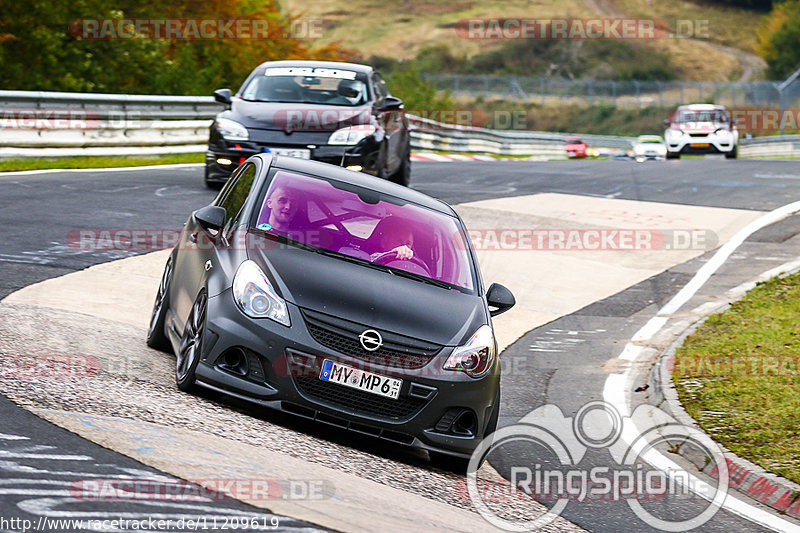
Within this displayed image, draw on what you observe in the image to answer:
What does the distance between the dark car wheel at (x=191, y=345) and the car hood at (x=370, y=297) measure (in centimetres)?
46

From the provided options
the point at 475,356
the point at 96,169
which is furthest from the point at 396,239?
the point at 96,169

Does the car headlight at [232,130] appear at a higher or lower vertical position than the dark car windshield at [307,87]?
lower

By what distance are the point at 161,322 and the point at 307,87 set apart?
860cm

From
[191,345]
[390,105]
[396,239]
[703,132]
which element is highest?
[390,105]

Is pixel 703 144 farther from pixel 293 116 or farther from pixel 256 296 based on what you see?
pixel 256 296

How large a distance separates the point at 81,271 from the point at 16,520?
645 cm

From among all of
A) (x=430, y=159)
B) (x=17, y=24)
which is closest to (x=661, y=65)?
(x=430, y=159)

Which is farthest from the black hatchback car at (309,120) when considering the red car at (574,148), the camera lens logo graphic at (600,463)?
the red car at (574,148)

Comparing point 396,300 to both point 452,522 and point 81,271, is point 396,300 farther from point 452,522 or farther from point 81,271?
point 81,271

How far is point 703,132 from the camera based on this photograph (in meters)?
34.6

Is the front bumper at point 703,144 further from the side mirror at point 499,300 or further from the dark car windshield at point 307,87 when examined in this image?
the side mirror at point 499,300

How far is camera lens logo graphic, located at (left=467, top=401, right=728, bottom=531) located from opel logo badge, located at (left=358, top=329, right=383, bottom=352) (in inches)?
37.0

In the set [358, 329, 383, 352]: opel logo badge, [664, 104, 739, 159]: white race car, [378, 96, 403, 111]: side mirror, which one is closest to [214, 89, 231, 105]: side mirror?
[378, 96, 403, 111]: side mirror

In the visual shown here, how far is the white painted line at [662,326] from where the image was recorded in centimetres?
654
